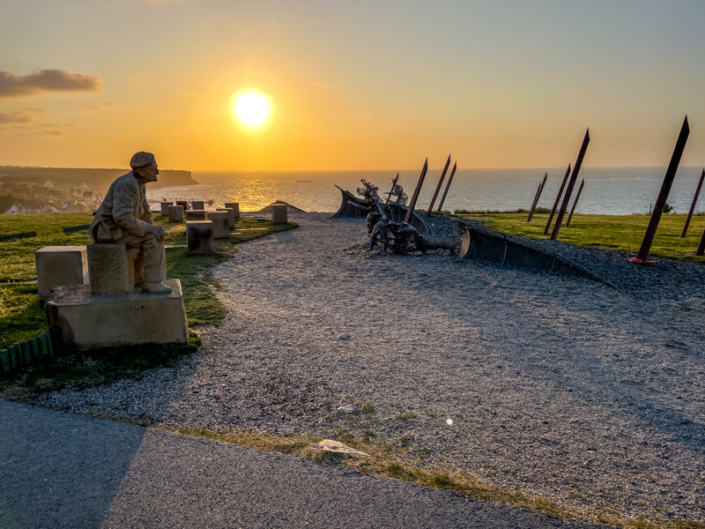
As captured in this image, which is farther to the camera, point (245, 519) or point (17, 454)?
point (17, 454)

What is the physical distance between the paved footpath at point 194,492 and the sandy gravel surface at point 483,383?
23.5 inches

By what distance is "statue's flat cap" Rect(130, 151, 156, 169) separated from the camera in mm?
5902

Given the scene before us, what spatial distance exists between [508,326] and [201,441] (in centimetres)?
545

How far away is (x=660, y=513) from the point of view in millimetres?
3389

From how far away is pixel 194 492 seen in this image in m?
3.34

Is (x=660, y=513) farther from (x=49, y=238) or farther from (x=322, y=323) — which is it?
(x=49, y=238)

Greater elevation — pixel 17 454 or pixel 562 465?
pixel 562 465

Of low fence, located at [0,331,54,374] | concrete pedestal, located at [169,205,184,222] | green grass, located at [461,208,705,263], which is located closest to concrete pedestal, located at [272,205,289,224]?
concrete pedestal, located at [169,205,184,222]

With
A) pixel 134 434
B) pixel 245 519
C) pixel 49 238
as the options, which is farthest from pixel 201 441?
pixel 49 238

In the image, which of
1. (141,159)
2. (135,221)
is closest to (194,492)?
(135,221)

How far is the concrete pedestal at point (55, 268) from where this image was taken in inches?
321

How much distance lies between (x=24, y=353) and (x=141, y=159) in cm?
266

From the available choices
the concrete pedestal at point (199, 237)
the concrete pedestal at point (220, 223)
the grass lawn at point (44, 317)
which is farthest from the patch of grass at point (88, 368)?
the concrete pedestal at point (220, 223)

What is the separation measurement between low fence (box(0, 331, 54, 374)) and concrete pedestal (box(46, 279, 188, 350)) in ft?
0.42
